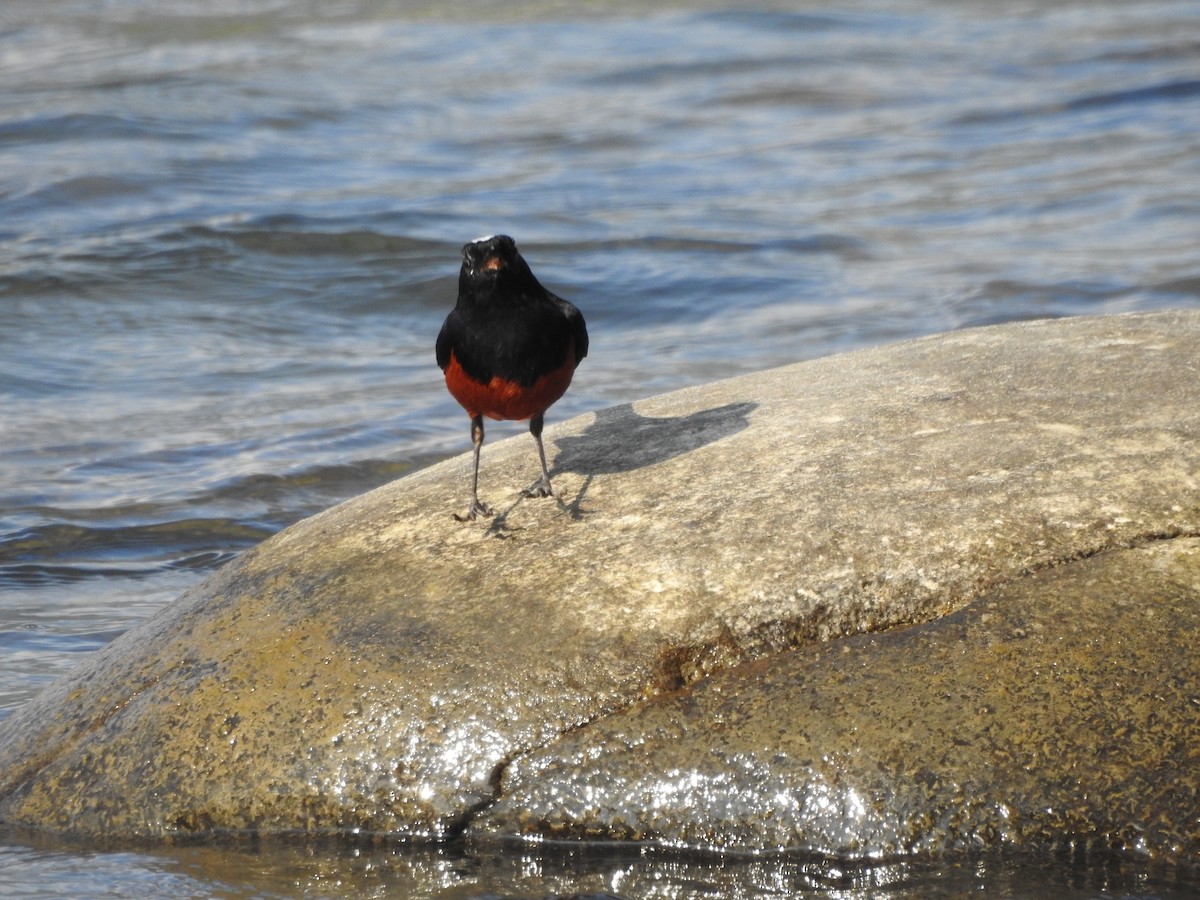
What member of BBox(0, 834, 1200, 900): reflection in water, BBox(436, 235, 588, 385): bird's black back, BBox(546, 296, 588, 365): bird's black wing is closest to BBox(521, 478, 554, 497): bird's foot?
BBox(436, 235, 588, 385): bird's black back

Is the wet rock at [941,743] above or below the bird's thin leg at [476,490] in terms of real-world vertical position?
below

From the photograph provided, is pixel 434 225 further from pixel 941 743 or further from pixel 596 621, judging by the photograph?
pixel 941 743

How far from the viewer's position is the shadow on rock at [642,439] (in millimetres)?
5090

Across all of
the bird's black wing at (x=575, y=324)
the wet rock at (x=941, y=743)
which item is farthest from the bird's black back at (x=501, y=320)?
the wet rock at (x=941, y=743)

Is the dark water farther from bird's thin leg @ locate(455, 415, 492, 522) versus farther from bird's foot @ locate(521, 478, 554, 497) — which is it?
bird's foot @ locate(521, 478, 554, 497)

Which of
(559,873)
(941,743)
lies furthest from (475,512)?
(941,743)

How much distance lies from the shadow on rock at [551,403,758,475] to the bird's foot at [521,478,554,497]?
159 mm

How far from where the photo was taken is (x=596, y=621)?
412 centimetres

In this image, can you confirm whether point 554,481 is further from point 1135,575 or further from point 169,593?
point 169,593

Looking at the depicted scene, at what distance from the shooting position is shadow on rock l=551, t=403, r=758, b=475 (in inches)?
200

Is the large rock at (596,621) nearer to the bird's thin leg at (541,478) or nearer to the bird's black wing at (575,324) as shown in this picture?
the bird's thin leg at (541,478)

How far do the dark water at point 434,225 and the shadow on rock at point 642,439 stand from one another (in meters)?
1.61

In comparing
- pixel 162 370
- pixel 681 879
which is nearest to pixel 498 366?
pixel 681 879

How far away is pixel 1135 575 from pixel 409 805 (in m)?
1.95
